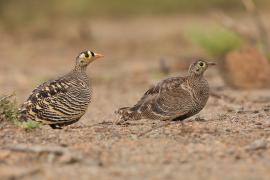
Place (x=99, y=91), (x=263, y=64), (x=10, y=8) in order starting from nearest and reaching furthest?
(x=263, y=64), (x=99, y=91), (x=10, y=8)

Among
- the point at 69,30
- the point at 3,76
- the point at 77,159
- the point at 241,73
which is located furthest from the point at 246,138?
the point at 69,30

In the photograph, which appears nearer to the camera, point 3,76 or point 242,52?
point 242,52

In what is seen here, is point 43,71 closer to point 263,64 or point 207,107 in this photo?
point 263,64

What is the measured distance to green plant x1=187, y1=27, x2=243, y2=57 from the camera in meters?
14.7

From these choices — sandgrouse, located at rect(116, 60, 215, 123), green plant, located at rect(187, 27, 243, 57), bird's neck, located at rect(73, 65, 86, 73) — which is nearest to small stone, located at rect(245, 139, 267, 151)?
sandgrouse, located at rect(116, 60, 215, 123)

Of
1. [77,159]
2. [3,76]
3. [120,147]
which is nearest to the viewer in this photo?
[77,159]

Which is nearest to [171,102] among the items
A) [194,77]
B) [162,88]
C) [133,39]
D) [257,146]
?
[162,88]

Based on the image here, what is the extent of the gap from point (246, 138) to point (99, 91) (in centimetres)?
761

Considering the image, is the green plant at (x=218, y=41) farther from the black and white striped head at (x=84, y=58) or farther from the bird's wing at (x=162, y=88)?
the bird's wing at (x=162, y=88)

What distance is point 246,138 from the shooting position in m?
7.70

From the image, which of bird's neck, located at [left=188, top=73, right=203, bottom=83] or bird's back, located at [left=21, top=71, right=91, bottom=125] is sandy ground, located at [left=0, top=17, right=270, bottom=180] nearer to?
bird's back, located at [left=21, top=71, right=91, bottom=125]

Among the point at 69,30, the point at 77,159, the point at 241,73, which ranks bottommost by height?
the point at 77,159

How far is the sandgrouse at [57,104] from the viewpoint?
8.90 meters

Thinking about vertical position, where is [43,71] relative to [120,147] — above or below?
above
